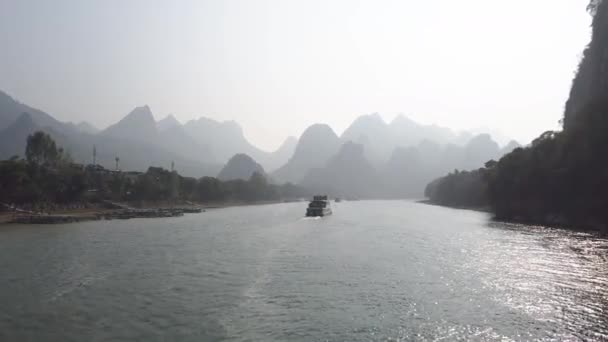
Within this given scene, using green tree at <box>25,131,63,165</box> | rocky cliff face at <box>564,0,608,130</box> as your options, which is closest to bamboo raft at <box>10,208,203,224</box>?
green tree at <box>25,131,63,165</box>

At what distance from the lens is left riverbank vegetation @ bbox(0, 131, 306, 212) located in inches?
2635

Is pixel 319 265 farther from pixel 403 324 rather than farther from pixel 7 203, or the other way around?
pixel 7 203

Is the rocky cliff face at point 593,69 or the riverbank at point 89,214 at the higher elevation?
the rocky cliff face at point 593,69

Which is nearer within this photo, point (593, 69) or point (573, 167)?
point (573, 167)

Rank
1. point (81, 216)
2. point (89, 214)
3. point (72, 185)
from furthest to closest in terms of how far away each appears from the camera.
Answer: point (72, 185) → point (89, 214) → point (81, 216)

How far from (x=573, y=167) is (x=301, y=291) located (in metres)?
47.2

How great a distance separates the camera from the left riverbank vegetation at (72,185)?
66938 mm

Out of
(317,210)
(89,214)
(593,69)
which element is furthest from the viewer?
(317,210)

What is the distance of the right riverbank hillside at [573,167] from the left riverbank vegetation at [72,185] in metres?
73.7

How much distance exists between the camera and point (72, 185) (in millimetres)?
76812

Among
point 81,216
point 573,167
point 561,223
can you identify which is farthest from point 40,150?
point 573,167

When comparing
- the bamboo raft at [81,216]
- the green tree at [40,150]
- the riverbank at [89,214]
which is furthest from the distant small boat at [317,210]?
the green tree at [40,150]

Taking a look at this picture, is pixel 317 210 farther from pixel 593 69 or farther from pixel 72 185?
pixel 593 69

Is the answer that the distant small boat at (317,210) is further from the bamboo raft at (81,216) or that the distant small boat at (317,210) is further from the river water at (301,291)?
the river water at (301,291)
